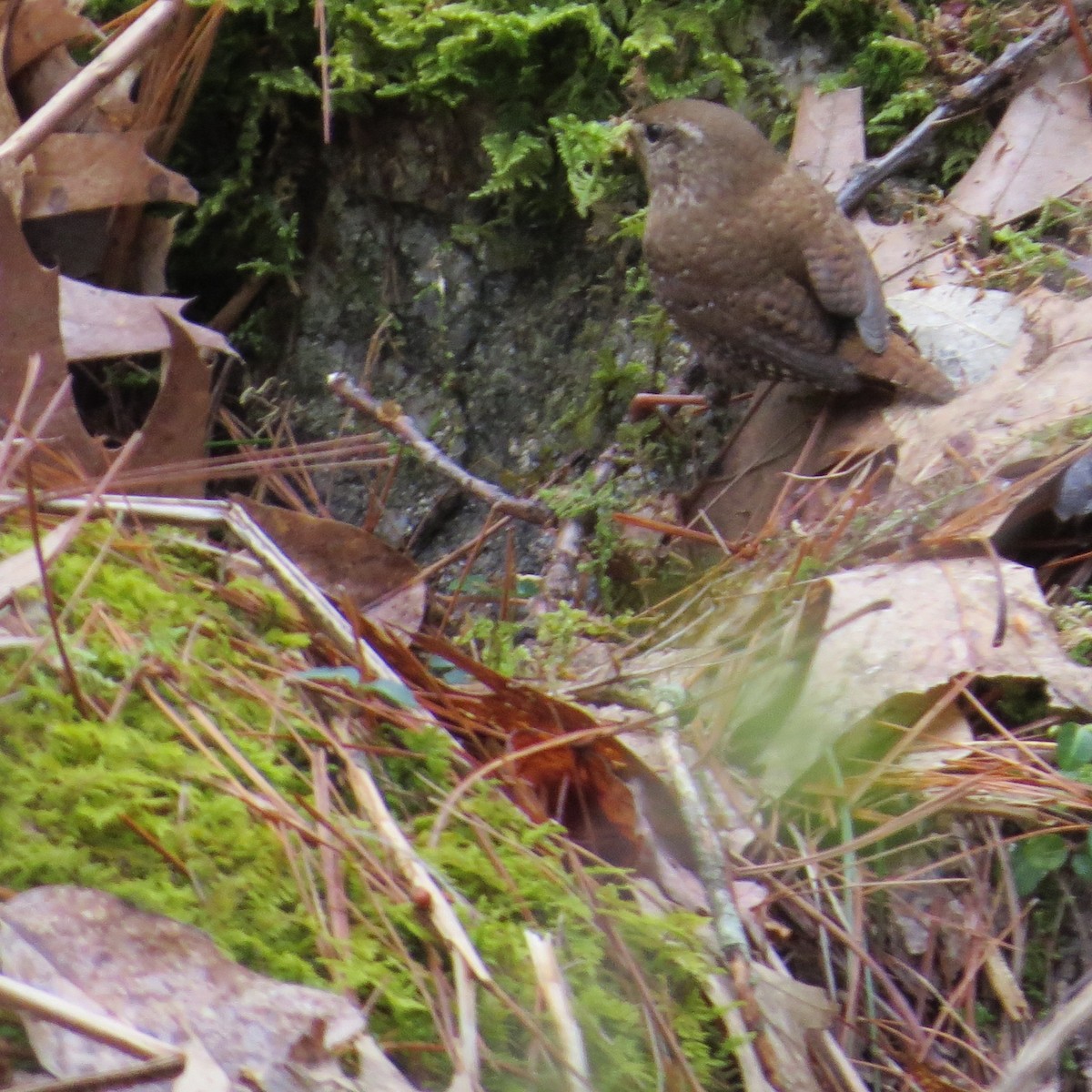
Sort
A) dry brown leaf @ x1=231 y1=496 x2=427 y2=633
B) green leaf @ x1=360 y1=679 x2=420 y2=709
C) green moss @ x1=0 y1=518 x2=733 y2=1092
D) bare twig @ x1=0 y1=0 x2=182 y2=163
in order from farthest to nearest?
bare twig @ x1=0 y1=0 x2=182 y2=163
dry brown leaf @ x1=231 y1=496 x2=427 y2=633
green leaf @ x1=360 y1=679 x2=420 y2=709
green moss @ x1=0 y1=518 x2=733 y2=1092

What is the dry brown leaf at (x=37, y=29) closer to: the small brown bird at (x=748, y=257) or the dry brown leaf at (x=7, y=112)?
the dry brown leaf at (x=7, y=112)

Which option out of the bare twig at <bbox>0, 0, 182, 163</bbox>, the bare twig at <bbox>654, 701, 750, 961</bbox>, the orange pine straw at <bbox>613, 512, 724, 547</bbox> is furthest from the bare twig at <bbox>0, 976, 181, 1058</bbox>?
the bare twig at <bbox>0, 0, 182, 163</bbox>

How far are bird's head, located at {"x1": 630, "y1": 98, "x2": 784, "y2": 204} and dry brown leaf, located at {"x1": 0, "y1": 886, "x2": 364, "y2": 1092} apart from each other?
204 cm

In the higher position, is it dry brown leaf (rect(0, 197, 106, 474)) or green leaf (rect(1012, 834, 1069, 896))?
dry brown leaf (rect(0, 197, 106, 474))

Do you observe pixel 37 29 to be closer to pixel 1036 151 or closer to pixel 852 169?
pixel 852 169

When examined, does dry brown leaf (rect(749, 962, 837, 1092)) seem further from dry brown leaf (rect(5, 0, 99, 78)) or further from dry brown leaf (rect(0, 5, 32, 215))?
dry brown leaf (rect(5, 0, 99, 78))

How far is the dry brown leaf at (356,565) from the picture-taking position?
1.75m

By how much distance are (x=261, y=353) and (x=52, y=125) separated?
971mm

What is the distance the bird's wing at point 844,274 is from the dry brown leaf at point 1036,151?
10.1 inches

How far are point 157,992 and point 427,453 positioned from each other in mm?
1422

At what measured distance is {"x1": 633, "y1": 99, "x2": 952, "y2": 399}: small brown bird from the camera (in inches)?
92.2

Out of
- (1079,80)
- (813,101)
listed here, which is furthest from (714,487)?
(1079,80)

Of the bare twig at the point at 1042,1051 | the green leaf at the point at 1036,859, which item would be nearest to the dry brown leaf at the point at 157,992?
the bare twig at the point at 1042,1051

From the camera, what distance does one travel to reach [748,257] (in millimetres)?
2533
